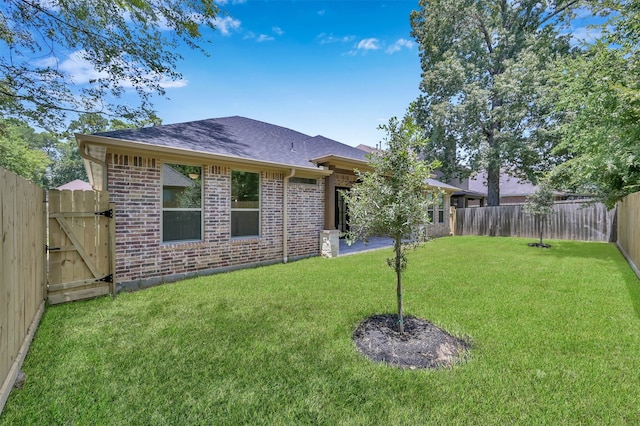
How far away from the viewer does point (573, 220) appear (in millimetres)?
12938

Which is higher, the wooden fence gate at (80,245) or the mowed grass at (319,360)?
the wooden fence gate at (80,245)

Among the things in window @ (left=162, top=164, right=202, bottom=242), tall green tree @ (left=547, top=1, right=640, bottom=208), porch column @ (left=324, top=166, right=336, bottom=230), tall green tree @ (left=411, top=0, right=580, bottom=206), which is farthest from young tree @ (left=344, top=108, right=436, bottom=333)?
tall green tree @ (left=411, top=0, right=580, bottom=206)

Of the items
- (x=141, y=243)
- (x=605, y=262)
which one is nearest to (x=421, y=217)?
(x=141, y=243)

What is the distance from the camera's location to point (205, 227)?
21.7 feet

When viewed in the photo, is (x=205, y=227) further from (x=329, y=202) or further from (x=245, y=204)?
(x=329, y=202)

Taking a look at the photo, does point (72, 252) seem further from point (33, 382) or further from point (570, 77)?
point (570, 77)

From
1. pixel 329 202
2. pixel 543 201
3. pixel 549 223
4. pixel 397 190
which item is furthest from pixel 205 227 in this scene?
pixel 549 223

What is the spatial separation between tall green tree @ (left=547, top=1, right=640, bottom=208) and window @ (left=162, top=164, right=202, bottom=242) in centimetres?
963

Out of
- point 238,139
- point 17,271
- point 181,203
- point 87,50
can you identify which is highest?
point 87,50

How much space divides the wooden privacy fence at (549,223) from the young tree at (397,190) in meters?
12.1

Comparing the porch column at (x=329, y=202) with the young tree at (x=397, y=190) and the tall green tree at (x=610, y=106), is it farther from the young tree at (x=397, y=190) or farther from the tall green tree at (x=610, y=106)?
the tall green tree at (x=610, y=106)

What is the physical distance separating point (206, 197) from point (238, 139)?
2.73m

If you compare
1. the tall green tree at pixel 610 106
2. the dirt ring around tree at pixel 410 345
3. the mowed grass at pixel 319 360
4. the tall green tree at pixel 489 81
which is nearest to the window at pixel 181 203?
the mowed grass at pixel 319 360

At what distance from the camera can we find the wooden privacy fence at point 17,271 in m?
2.42
